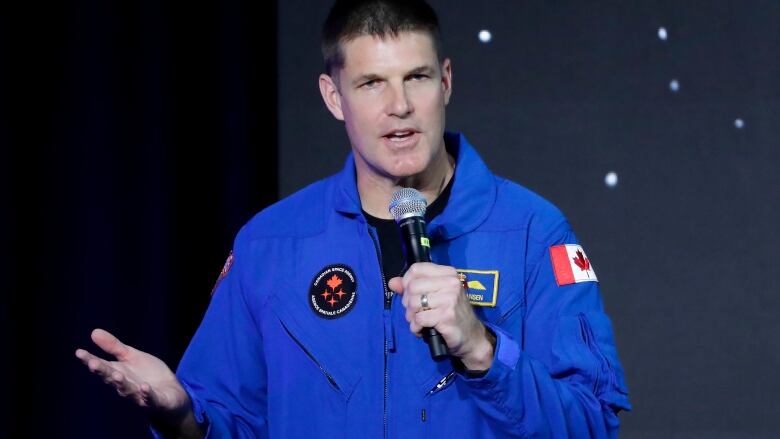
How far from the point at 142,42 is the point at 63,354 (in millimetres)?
892

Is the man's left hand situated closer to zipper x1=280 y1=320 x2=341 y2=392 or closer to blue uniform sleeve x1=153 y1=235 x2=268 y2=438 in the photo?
zipper x1=280 y1=320 x2=341 y2=392

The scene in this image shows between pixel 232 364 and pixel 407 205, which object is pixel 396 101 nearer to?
pixel 407 205

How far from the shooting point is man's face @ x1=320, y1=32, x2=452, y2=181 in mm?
1663

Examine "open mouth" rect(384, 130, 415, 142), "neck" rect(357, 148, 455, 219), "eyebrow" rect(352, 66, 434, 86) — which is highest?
"eyebrow" rect(352, 66, 434, 86)

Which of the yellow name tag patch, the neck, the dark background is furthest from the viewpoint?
the dark background

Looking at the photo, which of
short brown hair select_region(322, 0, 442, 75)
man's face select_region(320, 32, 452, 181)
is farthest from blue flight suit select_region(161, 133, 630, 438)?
short brown hair select_region(322, 0, 442, 75)

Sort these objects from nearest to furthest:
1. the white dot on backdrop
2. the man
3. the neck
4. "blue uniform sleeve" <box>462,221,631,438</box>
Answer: "blue uniform sleeve" <box>462,221,631,438</box>, the man, the neck, the white dot on backdrop

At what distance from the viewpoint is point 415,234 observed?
1.42 m

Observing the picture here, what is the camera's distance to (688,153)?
3.05m

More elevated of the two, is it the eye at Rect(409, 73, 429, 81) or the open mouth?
the eye at Rect(409, 73, 429, 81)

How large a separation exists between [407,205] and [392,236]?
25 cm

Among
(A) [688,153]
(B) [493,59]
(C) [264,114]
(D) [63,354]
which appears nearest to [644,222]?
(A) [688,153]

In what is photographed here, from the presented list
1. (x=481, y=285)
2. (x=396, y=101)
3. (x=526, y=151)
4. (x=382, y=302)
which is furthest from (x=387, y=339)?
(x=526, y=151)

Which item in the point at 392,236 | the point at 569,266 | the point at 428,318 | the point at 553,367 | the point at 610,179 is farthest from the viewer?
the point at 610,179
